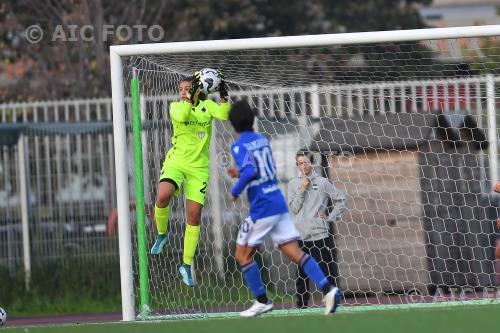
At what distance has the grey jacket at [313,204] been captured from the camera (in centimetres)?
1382

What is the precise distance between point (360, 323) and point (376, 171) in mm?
6034

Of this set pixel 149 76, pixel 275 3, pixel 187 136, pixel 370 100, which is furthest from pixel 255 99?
pixel 275 3

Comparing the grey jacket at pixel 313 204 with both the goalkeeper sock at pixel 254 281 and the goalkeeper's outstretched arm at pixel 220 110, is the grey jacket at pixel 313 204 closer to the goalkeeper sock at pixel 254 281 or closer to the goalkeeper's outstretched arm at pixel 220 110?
the goalkeeper's outstretched arm at pixel 220 110

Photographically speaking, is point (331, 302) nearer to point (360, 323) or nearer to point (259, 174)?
point (360, 323)

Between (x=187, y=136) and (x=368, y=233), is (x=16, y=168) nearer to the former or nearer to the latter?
(x=368, y=233)

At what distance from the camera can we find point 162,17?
80.4 ft

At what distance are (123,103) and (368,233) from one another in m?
3.88

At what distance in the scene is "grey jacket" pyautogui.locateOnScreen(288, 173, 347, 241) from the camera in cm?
1382

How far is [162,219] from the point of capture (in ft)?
40.7

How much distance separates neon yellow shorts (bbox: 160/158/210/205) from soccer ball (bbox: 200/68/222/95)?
819 millimetres

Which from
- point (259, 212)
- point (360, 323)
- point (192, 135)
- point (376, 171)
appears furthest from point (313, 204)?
point (360, 323)

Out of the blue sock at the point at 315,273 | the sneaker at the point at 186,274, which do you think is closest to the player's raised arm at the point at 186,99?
the sneaker at the point at 186,274

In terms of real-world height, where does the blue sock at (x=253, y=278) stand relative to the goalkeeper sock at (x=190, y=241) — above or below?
below

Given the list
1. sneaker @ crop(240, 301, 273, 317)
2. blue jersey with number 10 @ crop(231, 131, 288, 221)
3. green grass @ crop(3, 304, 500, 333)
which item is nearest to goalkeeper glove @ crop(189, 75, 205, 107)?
blue jersey with number 10 @ crop(231, 131, 288, 221)
